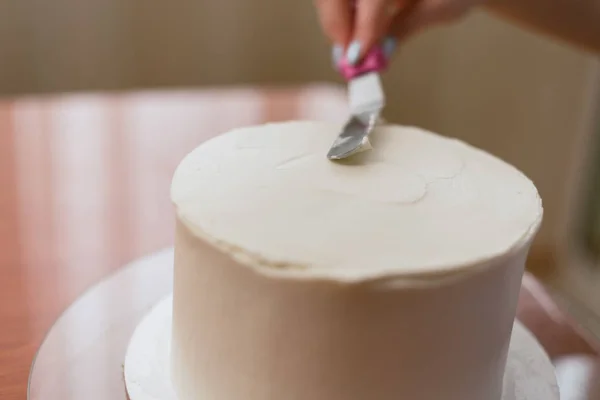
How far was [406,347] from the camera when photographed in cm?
52

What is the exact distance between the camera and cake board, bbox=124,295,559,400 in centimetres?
63

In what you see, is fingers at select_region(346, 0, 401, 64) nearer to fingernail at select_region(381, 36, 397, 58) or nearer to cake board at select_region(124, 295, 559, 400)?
fingernail at select_region(381, 36, 397, 58)

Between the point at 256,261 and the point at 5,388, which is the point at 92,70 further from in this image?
the point at 256,261

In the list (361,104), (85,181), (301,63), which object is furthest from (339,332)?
(301,63)

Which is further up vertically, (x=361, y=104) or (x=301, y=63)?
(x=361, y=104)

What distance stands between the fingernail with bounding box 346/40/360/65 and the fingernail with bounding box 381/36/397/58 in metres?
0.03

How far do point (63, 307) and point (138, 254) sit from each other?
0.41 ft

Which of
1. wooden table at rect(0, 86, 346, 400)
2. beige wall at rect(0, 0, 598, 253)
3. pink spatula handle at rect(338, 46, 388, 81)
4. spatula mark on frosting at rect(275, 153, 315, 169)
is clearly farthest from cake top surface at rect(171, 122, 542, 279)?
beige wall at rect(0, 0, 598, 253)

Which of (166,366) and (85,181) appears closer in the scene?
(166,366)

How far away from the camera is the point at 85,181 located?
1.00 metres

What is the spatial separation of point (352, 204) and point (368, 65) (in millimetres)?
256

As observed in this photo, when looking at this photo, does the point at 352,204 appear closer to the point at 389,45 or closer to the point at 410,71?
the point at 389,45

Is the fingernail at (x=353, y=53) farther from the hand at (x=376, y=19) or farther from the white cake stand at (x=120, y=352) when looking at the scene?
the white cake stand at (x=120, y=352)

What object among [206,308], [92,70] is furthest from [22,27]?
[206,308]
